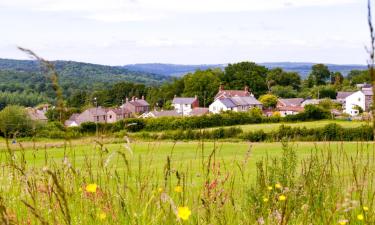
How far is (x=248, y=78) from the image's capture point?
110 metres

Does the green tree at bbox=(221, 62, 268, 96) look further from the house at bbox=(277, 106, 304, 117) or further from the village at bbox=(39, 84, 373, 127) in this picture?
the house at bbox=(277, 106, 304, 117)

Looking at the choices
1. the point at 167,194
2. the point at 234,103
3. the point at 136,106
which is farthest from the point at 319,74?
the point at 167,194

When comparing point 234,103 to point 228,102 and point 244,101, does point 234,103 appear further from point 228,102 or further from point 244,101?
point 244,101

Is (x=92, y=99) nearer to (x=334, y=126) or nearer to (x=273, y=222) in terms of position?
(x=273, y=222)

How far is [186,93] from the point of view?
358ft

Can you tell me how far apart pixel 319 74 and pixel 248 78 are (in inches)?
839

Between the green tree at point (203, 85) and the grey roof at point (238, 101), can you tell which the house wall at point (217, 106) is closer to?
the grey roof at point (238, 101)

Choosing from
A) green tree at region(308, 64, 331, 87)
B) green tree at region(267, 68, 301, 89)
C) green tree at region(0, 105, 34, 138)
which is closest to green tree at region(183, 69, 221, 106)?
green tree at region(267, 68, 301, 89)

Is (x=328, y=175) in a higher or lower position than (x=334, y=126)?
higher

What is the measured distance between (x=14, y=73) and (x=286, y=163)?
453 ft

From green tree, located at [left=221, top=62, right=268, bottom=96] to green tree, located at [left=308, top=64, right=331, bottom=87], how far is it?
17.0m

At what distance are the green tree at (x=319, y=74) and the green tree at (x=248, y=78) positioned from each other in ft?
55.7

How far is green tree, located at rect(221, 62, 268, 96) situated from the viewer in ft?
359

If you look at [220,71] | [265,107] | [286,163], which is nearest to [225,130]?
[286,163]
